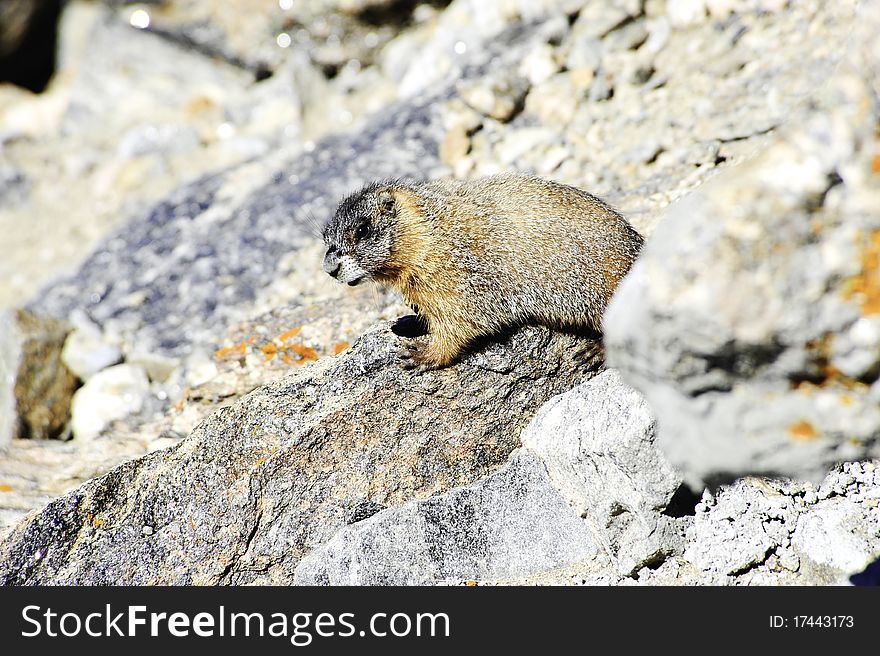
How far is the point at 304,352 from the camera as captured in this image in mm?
6250

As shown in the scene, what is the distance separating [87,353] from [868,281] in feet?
23.7

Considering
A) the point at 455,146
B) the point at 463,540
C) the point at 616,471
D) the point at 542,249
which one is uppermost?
the point at 542,249

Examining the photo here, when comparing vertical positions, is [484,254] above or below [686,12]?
above

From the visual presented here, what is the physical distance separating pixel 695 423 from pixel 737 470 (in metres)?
0.30

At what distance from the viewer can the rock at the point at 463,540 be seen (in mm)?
5145

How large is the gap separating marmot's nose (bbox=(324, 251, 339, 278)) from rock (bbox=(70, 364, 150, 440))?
270 centimetres

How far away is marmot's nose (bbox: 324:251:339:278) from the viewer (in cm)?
584

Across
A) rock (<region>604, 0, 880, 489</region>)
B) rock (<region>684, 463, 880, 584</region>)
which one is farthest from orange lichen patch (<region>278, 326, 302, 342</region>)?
rock (<region>604, 0, 880, 489</region>)

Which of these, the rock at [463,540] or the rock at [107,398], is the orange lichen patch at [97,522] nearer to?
the rock at [463,540]

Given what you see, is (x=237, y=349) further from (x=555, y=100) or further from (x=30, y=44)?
(x=30, y=44)

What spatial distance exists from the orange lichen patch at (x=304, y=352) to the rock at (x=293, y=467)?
570 millimetres

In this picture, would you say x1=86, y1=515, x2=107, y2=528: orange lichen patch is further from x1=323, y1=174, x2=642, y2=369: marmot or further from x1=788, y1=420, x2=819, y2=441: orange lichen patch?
x1=788, y1=420, x2=819, y2=441: orange lichen patch

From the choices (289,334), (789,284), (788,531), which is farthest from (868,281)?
(289,334)

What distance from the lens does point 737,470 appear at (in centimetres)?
374
